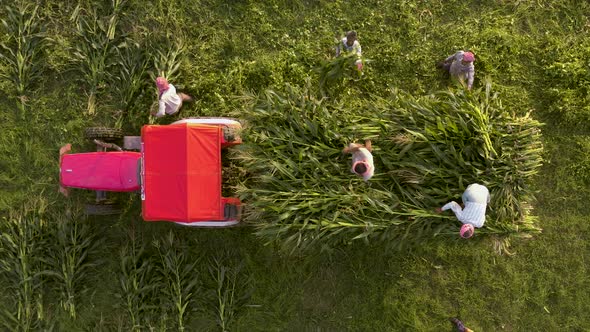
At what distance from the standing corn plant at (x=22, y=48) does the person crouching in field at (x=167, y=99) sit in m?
2.40

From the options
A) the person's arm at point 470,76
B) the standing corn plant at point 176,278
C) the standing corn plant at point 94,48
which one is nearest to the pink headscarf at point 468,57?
the person's arm at point 470,76

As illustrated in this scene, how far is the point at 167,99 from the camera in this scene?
5.89 metres

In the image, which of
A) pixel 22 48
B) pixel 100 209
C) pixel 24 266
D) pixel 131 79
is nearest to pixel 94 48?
pixel 131 79

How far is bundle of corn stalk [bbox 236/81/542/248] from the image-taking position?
4977mm

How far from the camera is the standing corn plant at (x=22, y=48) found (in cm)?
643

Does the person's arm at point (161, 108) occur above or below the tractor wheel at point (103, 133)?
above

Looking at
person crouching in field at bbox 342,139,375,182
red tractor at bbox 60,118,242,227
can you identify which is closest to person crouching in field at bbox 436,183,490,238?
person crouching in field at bbox 342,139,375,182

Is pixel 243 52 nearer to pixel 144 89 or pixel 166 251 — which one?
pixel 144 89

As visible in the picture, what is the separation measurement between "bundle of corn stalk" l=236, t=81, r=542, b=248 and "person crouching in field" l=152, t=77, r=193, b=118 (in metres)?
1.49

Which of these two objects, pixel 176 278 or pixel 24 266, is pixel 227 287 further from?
pixel 24 266

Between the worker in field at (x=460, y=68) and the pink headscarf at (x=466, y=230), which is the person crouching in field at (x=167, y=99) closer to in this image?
the worker in field at (x=460, y=68)

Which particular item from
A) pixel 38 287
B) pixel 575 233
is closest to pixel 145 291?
pixel 38 287

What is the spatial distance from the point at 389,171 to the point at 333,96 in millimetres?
1795

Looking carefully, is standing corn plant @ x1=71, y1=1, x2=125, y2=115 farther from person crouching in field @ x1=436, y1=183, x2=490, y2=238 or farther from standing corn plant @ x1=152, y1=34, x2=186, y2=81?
person crouching in field @ x1=436, y1=183, x2=490, y2=238
